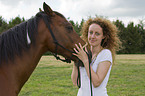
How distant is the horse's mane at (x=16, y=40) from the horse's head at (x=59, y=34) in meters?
0.20

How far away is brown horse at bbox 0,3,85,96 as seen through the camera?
6.27 feet

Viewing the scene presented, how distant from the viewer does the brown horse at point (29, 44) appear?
191 cm

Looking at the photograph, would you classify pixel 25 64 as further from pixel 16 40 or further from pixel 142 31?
pixel 142 31

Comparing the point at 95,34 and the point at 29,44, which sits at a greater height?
the point at 95,34

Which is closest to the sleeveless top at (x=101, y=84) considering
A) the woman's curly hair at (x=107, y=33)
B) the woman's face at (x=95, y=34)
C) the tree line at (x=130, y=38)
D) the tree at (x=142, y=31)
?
the woman's face at (x=95, y=34)

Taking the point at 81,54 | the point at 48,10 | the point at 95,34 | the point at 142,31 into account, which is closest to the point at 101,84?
the point at 81,54

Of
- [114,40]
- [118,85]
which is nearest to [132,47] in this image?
[118,85]

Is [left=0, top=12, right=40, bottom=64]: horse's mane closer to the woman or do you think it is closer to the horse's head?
the horse's head

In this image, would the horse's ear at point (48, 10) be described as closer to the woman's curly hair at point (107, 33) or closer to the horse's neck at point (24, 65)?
the horse's neck at point (24, 65)

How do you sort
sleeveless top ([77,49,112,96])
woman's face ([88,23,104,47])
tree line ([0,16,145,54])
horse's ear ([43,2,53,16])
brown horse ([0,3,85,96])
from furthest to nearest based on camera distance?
1. tree line ([0,16,145,54])
2. woman's face ([88,23,104,47])
3. sleeveless top ([77,49,112,96])
4. horse's ear ([43,2,53,16])
5. brown horse ([0,3,85,96])

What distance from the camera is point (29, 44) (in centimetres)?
203

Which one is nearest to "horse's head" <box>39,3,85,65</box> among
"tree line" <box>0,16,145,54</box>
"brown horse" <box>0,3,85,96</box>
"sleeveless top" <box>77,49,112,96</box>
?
"brown horse" <box>0,3,85,96</box>

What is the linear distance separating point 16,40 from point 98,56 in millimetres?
1225

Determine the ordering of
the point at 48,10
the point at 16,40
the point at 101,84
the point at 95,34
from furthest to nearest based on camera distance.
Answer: the point at 95,34, the point at 101,84, the point at 48,10, the point at 16,40
